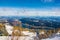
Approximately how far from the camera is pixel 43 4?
1178mm

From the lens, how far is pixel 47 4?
1180mm

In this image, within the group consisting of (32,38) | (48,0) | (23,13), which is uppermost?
(48,0)

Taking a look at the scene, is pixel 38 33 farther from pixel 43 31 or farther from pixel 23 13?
pixel 23 13

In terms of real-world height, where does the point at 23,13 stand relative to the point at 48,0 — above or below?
below

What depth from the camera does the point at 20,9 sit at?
1.18m

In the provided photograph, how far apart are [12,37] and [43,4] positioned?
1.69 feet

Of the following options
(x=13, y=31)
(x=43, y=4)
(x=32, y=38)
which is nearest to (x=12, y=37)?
(x=13, y=31)

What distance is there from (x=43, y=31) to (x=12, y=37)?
35 centimetres

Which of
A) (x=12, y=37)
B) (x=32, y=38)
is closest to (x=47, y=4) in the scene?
(x=32, y=38)

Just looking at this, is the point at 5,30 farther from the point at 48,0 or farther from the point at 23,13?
the point at 48,0

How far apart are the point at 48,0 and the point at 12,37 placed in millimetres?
590

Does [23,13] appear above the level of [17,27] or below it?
above

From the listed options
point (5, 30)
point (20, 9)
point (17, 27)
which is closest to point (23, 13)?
point (20, 9)

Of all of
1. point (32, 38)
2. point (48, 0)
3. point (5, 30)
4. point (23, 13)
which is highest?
point (48, 0)
